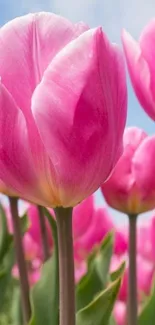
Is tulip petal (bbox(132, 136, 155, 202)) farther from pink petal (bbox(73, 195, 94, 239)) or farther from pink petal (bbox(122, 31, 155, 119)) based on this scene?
pink petal (bbox(73, 195, 94, 239))

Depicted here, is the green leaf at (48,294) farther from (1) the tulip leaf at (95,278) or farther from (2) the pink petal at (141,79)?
(2) the pink petal at (141,79)

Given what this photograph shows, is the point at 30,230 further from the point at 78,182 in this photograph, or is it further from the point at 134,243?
the point at 78,182

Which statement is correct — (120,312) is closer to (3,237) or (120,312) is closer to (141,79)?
(3,237)

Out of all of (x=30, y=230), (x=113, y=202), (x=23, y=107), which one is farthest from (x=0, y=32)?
(x=30, y=230)

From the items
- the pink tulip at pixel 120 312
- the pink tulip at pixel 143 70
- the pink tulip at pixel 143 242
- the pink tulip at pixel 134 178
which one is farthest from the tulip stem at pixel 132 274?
the pink tulip at pixel 143 242

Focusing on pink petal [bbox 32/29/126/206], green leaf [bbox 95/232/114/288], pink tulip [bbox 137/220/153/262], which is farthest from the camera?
pink tulip [bbox 137/220/153/262]

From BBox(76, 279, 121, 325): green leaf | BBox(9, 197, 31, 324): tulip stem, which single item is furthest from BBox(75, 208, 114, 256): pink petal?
BBox(76, 279, 121, 325): green leaf

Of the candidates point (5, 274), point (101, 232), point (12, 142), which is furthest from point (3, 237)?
point (12, 142)
